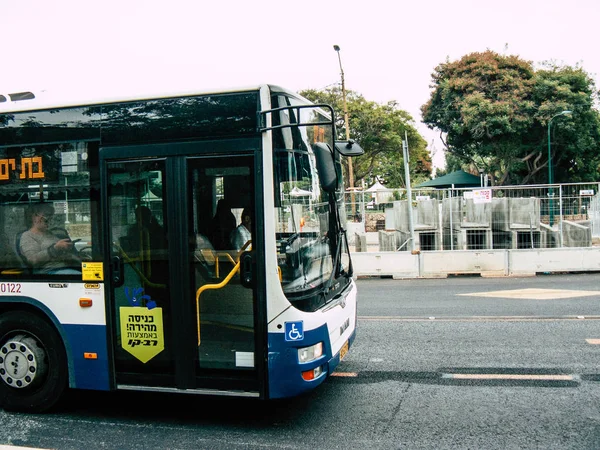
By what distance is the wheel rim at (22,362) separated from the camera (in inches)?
208

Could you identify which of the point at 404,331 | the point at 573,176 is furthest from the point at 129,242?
the point at 573,176

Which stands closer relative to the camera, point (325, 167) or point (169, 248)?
point (325, 167)

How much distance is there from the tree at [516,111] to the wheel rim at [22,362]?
31.2m

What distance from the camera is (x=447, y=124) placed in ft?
117

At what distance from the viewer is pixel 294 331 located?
4617mm

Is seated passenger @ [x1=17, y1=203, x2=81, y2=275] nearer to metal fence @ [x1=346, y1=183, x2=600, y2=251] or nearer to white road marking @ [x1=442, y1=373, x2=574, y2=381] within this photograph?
white road marking @ [x1=442, y1=373, x2=574, y2=381]

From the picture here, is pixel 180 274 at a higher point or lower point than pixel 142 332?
higher

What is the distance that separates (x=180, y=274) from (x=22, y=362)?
→ 1776mm

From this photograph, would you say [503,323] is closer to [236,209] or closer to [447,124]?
Result: [236,209]

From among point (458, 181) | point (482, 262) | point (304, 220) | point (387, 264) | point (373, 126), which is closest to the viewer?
point (304, 220)

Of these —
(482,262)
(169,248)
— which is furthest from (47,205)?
(482,262)

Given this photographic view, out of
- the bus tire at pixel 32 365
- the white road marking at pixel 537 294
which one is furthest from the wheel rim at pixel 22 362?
the white road marking at pixel 537 294

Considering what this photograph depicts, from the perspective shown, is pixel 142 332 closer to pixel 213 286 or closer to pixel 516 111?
pixel 213 286

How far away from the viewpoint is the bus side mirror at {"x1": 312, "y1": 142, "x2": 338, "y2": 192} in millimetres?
4609
